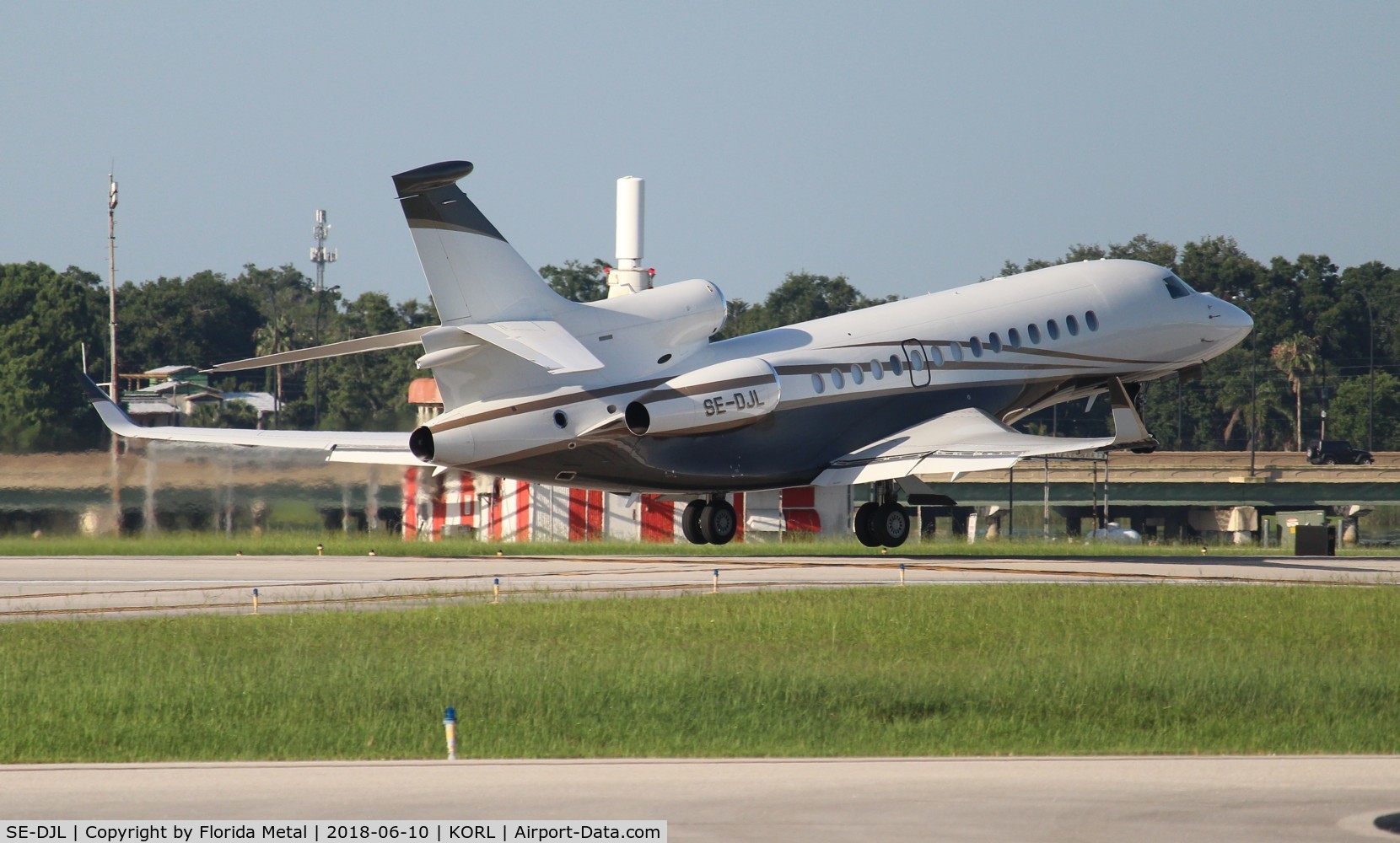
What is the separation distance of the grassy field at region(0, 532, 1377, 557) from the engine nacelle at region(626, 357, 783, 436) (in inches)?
278

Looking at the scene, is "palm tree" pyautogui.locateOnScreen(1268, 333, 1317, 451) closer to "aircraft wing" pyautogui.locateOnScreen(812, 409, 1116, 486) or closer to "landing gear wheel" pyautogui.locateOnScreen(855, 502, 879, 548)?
"aircraft wing" pyautogui.locateOnScreen(812, 409, 1116, 486)

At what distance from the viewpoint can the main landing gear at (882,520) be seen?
31734 mm

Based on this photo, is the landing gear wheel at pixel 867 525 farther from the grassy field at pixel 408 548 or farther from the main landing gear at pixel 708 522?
the grassy field at pixel 408 548

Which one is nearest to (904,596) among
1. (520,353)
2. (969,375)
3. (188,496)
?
(520,353)

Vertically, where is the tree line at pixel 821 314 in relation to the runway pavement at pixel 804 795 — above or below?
above

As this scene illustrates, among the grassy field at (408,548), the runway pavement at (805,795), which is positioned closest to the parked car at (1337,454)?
the grassy field at (408,548)

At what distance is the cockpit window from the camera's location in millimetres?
35219

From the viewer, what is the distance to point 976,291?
3294 centimetres

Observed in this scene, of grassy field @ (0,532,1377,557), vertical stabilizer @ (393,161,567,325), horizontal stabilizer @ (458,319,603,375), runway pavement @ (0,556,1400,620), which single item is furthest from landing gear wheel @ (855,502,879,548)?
vertical stabilizer @ (393,161,567,325)

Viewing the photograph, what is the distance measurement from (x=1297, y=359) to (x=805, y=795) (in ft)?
343

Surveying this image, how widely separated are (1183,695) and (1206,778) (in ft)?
16.8

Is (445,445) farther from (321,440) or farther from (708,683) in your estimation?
(708,683)

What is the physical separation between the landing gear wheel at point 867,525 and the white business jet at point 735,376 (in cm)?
4

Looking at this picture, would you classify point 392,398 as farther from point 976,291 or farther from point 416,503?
point 976,291
